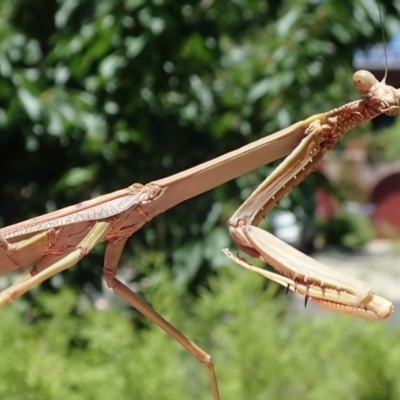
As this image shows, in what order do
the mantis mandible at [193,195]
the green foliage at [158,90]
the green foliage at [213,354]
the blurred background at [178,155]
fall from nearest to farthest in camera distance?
the mantis mandible at [193,195] → the green foliage at [213,354] → the blurred background at [178,155] → the green foliage at [158,90]

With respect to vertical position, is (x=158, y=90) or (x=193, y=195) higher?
(x=193, y=195)

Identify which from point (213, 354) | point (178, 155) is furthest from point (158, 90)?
point (213, 354)

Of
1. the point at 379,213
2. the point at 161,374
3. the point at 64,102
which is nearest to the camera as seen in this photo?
the point at 161,374

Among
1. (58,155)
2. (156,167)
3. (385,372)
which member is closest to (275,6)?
(156,167)

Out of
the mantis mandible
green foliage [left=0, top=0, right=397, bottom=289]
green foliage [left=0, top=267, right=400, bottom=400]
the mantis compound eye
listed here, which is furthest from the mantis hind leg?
green foliage [left=0, top=0, right=397, bottom=289]

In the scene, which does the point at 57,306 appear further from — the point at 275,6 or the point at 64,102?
the point at 275,6

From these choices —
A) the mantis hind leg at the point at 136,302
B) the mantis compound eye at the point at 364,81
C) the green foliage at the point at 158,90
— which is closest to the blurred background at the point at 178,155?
the green foliage at the point at 158,90

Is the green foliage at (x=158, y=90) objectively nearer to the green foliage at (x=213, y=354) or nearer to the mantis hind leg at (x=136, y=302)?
the green foliage at (x=213, y=354)

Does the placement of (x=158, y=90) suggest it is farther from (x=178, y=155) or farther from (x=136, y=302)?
(x=136, y=302)
